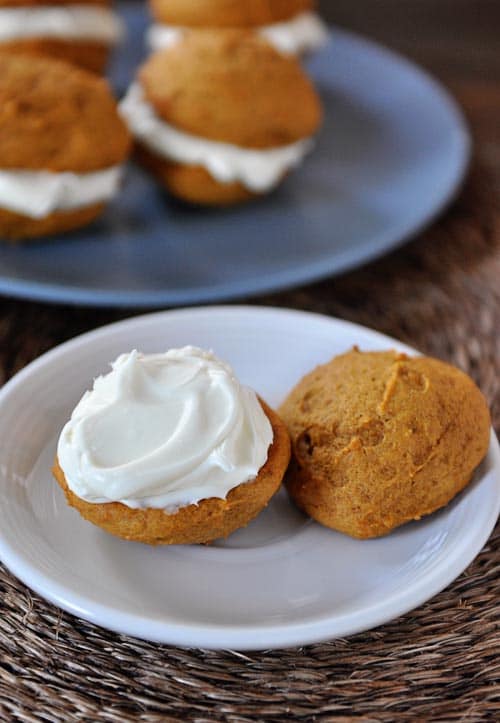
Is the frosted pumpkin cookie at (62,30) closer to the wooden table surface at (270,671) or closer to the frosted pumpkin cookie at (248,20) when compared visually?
the frosted pumpkin cookie at (248,20)

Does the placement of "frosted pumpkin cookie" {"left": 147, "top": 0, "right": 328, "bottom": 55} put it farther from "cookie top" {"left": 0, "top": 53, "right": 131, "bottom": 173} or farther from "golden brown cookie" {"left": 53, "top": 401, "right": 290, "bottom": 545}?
"golden brown cookie" {"left": 53, "top": 401, "right": 290, "bottom": 545}

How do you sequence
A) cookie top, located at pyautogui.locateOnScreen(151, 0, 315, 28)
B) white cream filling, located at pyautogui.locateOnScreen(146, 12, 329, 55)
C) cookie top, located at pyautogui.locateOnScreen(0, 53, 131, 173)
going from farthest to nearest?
white cream filling, located at pyautogui.locateOnScreen(146, 12, 329, 55), cookie top, located at pyautogui.locateOnScreen(151, 0, 315, 28), cookie top, located at pyautogui.locateOnScreen(0, 53, 131, 173)

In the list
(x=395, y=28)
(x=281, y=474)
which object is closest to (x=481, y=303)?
(x=281, y=474)

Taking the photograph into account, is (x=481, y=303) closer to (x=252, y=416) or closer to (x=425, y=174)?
(x=425, y=174)

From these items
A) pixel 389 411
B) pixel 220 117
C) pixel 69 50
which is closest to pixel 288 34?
pixel 69 50

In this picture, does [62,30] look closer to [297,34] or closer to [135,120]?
[135,120]

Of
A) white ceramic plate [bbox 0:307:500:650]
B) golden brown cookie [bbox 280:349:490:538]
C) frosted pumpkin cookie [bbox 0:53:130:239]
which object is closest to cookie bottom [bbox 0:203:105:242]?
frosted pumpkin cookie [bbox 0:53:130:239]
